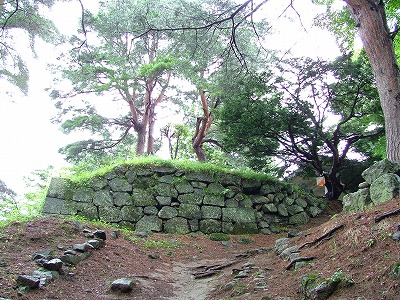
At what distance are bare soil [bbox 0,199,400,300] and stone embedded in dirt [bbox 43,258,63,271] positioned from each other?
0.13 m

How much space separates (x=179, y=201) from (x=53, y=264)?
5.35m

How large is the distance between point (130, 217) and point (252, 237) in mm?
3369

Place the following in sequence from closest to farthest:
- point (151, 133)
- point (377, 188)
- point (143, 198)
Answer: point (377, 188) < point (143, 198) < point (151, 133)

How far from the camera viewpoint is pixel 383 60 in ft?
18.1

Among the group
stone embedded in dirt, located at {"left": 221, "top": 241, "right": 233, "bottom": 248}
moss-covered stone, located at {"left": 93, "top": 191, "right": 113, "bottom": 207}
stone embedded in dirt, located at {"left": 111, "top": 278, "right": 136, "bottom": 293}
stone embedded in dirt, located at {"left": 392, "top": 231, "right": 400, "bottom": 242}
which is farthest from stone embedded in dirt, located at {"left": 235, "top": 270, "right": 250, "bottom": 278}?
moss-covered stone, located at {"left": 93, "top": 191, "right": 113, "bottom": 207}

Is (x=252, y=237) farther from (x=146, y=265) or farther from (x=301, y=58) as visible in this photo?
(x=301, y=58)

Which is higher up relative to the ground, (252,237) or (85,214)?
(85,214)

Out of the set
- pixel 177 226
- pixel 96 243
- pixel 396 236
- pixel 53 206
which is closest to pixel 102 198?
pixel 53 206

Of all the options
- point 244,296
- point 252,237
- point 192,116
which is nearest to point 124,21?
point 192,116

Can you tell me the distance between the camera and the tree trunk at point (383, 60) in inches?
207

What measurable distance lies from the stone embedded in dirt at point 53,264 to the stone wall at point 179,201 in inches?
176

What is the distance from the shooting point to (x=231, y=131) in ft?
30.3

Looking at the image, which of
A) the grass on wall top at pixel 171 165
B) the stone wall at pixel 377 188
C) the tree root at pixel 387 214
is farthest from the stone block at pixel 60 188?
the tree root at pixel 387 214

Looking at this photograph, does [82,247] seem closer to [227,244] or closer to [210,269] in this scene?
[210,269]
